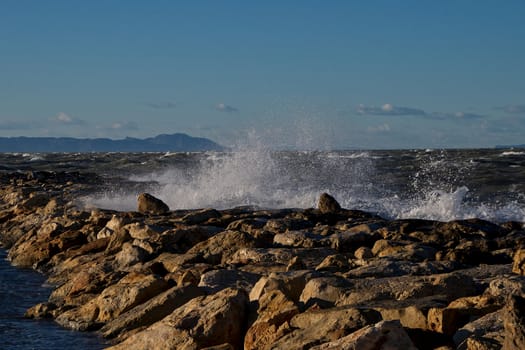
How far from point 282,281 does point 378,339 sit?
7.36ft

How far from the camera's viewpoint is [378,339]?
5.29 meters

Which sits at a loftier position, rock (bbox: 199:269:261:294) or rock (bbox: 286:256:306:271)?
rock (bbox: 286:256:306:271)

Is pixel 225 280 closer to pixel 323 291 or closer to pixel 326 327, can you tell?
pixel 323 291

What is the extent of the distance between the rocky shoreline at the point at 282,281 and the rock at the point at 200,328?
0.04 ft

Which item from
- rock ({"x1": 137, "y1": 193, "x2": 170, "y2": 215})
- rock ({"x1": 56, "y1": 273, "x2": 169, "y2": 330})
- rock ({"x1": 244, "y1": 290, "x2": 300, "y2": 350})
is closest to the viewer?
rock ({"x1": 244, "y1": 290, "x2": 300, "y2": 350})

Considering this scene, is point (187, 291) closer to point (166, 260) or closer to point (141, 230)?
point (166, 260)

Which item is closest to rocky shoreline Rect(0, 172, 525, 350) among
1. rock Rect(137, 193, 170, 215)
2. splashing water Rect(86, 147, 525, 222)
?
rock Rect(137, 193, 170, 215)

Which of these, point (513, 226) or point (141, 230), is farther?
point (513, 226)

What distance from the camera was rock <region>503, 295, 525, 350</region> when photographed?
487cm

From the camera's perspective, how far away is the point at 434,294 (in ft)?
22.7

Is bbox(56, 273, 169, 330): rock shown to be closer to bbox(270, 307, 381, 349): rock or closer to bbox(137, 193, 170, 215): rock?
bbox(270, 307, 381, 349): rock

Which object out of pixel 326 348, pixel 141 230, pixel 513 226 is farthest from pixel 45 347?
pixel 513 226

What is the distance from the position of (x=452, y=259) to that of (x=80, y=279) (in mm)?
4573

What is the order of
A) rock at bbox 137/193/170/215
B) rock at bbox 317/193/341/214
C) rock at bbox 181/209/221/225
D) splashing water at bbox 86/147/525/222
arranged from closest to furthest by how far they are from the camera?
rock at bbox 181/209/221/225 < rock at bbox 317/193/341/214 < rock at bbox 137/193/170/215 < splashing water at bbox 86/147/525/222
